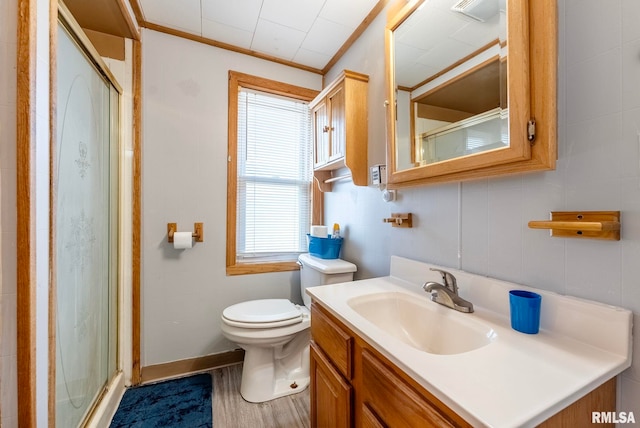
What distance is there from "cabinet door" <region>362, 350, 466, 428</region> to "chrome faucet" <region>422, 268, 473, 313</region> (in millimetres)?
363

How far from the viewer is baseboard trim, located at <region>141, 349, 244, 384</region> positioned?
1744mm

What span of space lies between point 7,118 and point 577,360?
155 centimetres

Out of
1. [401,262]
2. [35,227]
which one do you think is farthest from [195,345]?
[401,262]

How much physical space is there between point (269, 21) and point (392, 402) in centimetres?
202

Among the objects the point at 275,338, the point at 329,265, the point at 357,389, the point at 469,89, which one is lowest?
the point at 275,338

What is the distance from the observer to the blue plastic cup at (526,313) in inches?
29.5

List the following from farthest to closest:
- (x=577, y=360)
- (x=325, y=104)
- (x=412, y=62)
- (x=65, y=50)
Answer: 1. (x=325, y=104)
2. (x=412, y=62)
3. (x=65, y=50)
4. (x=577, y=360)

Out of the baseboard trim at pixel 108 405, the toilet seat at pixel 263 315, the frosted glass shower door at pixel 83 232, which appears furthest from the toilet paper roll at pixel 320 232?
the baseboard trim at pixel 108 405

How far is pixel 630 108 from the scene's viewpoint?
0.65 metres

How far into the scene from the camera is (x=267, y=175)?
2133mm

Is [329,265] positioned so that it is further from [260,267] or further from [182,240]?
[182,240]

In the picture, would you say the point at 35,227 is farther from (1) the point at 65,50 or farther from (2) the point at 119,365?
(2) the point at 119,365

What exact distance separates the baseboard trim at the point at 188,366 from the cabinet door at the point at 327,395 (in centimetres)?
99

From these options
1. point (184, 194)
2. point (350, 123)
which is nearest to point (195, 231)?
point (184, 194)
